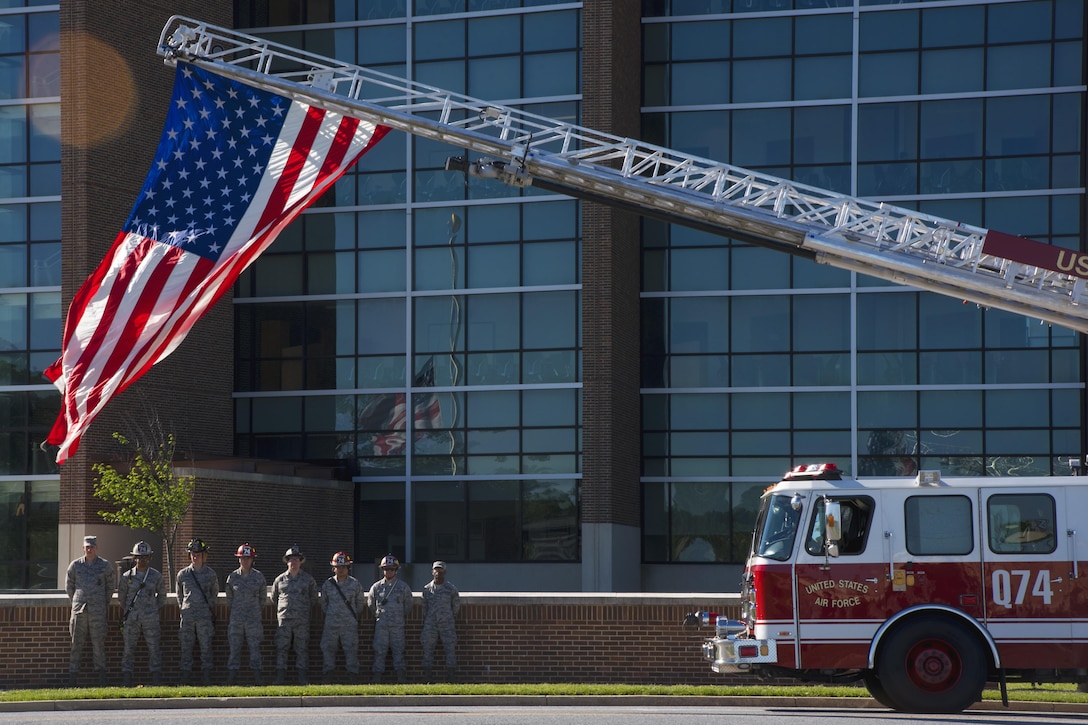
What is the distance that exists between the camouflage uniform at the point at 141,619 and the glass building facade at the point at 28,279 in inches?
565

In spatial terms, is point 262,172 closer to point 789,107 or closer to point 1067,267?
point 1067,267

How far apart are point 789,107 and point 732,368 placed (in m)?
6.13

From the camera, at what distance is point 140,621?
17.5m

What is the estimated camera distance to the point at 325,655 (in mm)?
17312

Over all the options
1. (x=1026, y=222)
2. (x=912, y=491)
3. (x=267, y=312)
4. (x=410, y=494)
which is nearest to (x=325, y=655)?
(x=912, y=491)

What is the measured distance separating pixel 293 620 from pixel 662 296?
18.6m

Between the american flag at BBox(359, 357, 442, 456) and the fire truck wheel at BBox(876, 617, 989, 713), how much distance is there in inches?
848

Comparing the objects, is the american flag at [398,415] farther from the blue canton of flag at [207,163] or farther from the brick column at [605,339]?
the blue canton of flag at [207,163]

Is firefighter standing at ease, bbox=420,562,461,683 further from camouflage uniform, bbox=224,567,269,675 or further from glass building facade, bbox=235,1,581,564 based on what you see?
glass building facade, bbox=235,1,581,564

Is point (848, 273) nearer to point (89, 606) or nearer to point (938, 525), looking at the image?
point (938, 525)

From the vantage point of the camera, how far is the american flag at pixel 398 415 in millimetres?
33969

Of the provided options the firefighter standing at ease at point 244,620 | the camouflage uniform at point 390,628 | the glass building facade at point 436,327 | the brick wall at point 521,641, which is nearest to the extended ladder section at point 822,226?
the brick wall at point 521,641

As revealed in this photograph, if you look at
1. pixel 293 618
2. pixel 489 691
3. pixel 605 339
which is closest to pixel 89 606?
pixel 293 618

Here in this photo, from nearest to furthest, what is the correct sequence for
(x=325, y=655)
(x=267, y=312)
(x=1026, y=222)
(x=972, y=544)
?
1. (x=972, y=544)
2. (x=325, y=655)
3. (x=1026, y=222)
4. (x=267, y=312)
